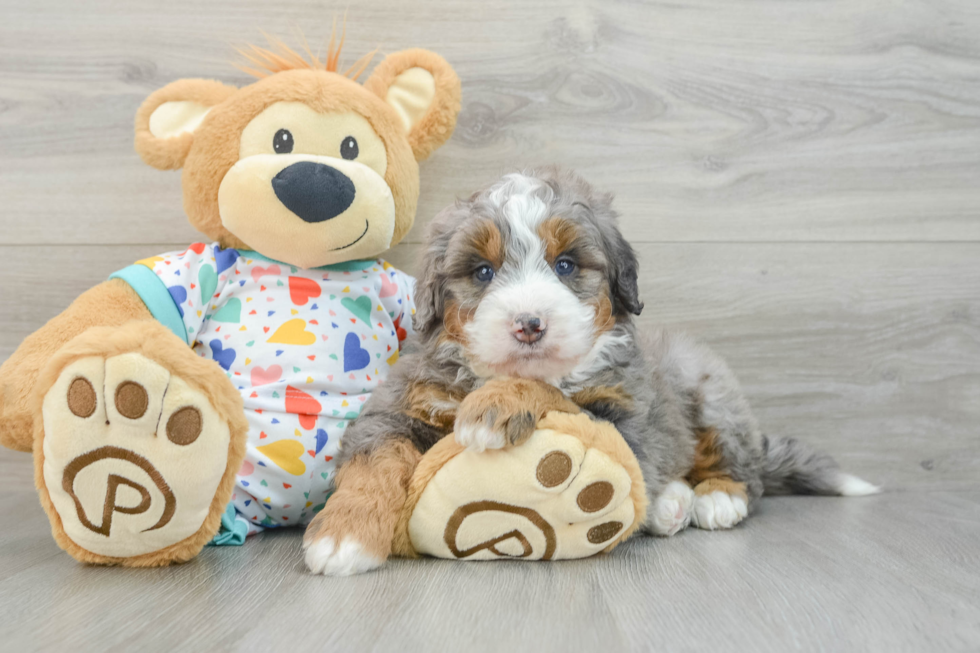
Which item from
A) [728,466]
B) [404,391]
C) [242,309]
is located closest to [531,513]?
[404,391]

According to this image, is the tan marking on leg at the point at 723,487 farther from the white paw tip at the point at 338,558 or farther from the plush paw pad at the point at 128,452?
the plush paw pad at the point at 128,452

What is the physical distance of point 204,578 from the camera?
151cm

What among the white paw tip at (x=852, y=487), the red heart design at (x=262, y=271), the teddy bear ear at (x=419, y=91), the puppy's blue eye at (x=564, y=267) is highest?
the teddy bear ear at (x=419, y=91)

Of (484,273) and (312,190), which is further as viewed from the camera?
(312,190)

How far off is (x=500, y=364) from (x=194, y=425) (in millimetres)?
623

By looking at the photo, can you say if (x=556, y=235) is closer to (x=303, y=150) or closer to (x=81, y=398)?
(x=303, y=150)

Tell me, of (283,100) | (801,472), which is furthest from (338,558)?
(801,472)

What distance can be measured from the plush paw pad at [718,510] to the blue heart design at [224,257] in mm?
1441

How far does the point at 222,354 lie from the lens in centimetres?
197

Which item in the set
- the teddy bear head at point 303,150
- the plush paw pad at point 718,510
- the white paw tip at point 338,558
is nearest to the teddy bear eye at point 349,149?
the teddy bear head at point 303,150

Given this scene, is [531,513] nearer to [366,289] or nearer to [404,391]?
[404,391]

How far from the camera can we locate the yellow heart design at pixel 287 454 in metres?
1.84

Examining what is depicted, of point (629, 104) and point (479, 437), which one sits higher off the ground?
point (629, 104)

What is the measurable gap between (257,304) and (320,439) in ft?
1.38
